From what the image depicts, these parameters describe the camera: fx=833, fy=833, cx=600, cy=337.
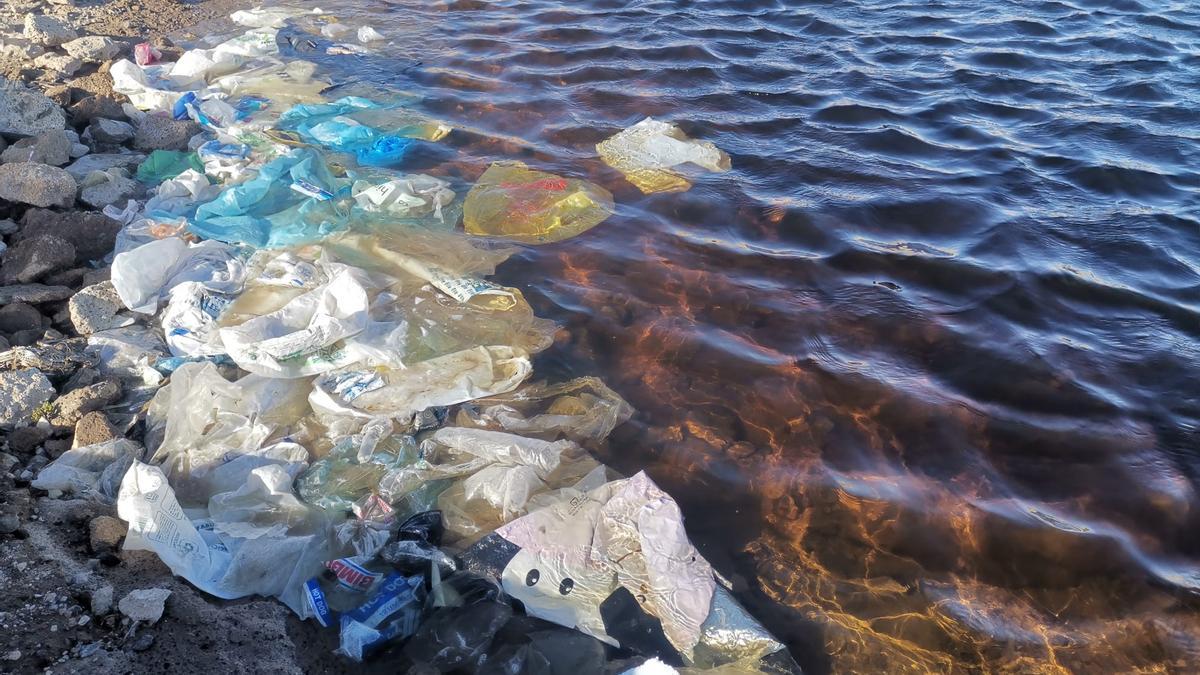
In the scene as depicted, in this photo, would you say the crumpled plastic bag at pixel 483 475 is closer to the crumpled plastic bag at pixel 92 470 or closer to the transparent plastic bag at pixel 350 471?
the transparent plastic bag at pixel 350 471

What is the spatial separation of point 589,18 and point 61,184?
5.28m

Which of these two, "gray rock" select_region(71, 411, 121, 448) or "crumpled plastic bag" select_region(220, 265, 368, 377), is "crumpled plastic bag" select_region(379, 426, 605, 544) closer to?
"crumpled plastic bag" select_region(220, 265, 368, 377)

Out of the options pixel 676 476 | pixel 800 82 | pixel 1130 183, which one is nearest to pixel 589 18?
pixel 800 82

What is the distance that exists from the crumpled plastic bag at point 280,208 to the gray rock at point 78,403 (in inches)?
49.2

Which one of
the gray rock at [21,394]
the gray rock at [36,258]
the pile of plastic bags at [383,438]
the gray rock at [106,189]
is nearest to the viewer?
the pile of plastic bags at [383,438]

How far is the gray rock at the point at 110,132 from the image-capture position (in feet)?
17.4

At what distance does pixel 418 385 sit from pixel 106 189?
8.35 feet

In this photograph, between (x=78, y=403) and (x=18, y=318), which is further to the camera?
(x=18, y=318)

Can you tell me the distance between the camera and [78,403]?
3191 millimetres

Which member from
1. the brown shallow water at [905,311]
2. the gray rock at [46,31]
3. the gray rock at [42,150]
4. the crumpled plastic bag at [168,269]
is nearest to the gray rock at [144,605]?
the brown shallow water at [905,311]

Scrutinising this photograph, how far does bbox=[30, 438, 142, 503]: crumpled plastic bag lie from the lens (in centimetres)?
285

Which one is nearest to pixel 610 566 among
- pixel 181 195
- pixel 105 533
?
pixel 105 533

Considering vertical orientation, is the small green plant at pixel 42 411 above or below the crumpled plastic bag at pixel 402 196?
below

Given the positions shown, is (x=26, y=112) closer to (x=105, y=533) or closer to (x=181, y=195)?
(x=181, y=195)
